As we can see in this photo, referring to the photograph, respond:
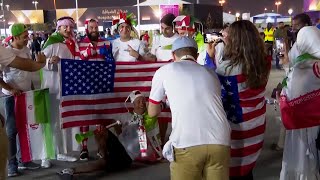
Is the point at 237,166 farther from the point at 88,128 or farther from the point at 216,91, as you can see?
the point at 88,128

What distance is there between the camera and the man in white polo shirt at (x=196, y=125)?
9.99 ft

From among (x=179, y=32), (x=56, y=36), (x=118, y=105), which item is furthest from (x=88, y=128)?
(x=179, y=32)

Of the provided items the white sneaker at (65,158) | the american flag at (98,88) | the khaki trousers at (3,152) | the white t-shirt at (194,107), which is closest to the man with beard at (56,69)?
the white sneaker at (65,158)

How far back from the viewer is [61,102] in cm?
551

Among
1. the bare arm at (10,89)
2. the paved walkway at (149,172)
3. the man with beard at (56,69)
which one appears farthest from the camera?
the man with beard at (56,69)

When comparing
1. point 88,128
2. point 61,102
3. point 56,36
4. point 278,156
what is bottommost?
point 278,156

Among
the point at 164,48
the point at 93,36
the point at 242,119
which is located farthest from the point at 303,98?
the point at 93,36

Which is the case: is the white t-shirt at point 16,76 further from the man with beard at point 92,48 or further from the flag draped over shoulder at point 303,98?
the flag draped over shoulder at point 303,98

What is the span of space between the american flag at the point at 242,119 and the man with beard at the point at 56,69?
114 inches

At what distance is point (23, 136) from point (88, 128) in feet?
2.88

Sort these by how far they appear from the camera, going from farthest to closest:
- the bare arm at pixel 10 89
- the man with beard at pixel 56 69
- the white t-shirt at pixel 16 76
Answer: the man with beard at pixel 56 69 → the white t-shirt at pixel 16 76 → the bare arm at pixel 10 89

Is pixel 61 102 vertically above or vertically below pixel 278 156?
above

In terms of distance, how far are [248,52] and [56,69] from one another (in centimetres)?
329

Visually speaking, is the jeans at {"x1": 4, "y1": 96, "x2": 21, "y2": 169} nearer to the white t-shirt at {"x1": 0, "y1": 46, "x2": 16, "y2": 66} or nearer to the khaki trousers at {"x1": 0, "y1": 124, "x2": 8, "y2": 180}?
the white t-shirt at {"x1": 0, "y1": 46, "x2": 16, "y2": 66}
